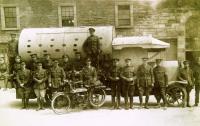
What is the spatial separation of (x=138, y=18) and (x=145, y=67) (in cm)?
270

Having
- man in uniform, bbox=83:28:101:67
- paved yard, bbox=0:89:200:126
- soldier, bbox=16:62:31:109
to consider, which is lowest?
paved yard, bbox=0:89:200:126

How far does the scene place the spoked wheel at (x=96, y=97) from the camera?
6.50 metres

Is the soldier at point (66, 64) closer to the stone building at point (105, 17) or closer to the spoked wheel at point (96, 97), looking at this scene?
the spoked wheel at point (96, 97)

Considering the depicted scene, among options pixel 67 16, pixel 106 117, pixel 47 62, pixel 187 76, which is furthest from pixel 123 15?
pixel 106 117

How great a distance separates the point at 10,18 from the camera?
30.6ft

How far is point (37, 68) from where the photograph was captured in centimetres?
657

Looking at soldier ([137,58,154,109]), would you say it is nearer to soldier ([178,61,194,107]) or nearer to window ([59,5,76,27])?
soldier ([178,61,194,107])

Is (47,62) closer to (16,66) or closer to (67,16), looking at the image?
(16,66)

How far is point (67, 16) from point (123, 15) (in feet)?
4.39

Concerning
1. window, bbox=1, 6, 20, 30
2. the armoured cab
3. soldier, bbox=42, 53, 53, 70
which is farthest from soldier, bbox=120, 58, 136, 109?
window, bbox=1, 6, 20, 30

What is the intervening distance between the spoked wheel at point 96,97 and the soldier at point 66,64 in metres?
0.55

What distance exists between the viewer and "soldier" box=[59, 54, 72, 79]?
6.81m

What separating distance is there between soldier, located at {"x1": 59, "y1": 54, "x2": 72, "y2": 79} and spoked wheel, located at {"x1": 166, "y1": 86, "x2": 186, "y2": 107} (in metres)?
1.68

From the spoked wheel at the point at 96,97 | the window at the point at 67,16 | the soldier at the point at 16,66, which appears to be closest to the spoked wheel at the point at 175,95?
the spoked wheel at the point at 96,97
